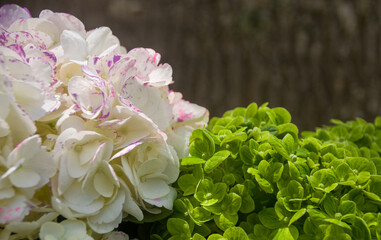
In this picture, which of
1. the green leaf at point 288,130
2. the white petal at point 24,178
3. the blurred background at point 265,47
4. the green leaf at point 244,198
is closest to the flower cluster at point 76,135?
the white petal at point 24,178

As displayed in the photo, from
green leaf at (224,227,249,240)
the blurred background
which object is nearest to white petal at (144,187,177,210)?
green leaf at (224,227,249,240)

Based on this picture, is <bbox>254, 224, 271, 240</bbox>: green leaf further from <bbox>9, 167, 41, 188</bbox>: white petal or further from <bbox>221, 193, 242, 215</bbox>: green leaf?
<bbox>9, 167, 41, 188</bbox>: white petal

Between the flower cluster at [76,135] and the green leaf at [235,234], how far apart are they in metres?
0.11

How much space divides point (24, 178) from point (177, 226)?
25cm

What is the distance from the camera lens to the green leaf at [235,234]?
2.09ft

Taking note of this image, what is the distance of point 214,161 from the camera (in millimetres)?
692

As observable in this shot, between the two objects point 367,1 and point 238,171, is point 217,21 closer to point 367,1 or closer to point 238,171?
point 367,1

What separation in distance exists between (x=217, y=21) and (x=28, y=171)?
2286mm

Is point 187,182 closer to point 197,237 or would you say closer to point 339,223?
point 197,237

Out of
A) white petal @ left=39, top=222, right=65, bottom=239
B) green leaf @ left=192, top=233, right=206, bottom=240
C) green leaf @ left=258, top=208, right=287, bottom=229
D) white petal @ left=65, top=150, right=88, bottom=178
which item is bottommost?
green leaf @ left=192, top=233, right=206, bottom=240

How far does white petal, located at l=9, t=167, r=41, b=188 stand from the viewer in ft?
1.83

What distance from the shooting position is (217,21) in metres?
2.71

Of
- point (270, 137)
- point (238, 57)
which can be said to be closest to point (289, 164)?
point (270, 137)

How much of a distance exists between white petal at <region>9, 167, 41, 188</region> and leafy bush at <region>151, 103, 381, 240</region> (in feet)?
0.72
